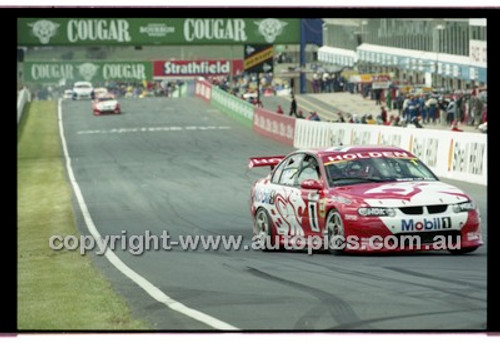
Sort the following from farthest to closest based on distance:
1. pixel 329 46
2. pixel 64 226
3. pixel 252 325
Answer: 1. pixel 64 226
2. pixel 329 46
3. pixel 252 325

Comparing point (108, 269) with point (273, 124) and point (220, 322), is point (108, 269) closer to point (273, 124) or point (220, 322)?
point (220, 322)

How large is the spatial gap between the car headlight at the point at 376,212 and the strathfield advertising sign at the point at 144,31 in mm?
2140

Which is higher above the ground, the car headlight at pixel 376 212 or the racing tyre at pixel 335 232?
the car headlight at pixel 376 212

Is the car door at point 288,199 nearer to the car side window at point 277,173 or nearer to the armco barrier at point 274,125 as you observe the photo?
the car side window at point 277,173

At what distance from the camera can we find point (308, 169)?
16750mm

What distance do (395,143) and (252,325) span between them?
21.6 metres

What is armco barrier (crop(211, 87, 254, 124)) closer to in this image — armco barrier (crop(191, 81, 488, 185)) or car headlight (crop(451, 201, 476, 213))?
armco barrier (crop(191, 81, 488, 185))

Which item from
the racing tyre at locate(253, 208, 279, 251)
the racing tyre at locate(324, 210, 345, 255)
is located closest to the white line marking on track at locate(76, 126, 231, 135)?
the racing tyre at locate(253, 208, 279, 251)

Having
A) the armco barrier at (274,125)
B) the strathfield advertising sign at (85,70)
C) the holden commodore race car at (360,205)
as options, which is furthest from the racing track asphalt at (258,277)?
the armco barrier at (274,125)

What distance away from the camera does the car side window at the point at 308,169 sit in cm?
1655

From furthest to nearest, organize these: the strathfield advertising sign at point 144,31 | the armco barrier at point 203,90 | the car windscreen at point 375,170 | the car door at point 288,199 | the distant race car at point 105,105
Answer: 1. the armco barrier at point 203,90
2. the distant race car at point 105,105
3. the car door at point 288,199
4. the car windscreen at point 375,170
5. the strathfield advertising sign at point 144,31

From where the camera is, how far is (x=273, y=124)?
42844 millimetres
